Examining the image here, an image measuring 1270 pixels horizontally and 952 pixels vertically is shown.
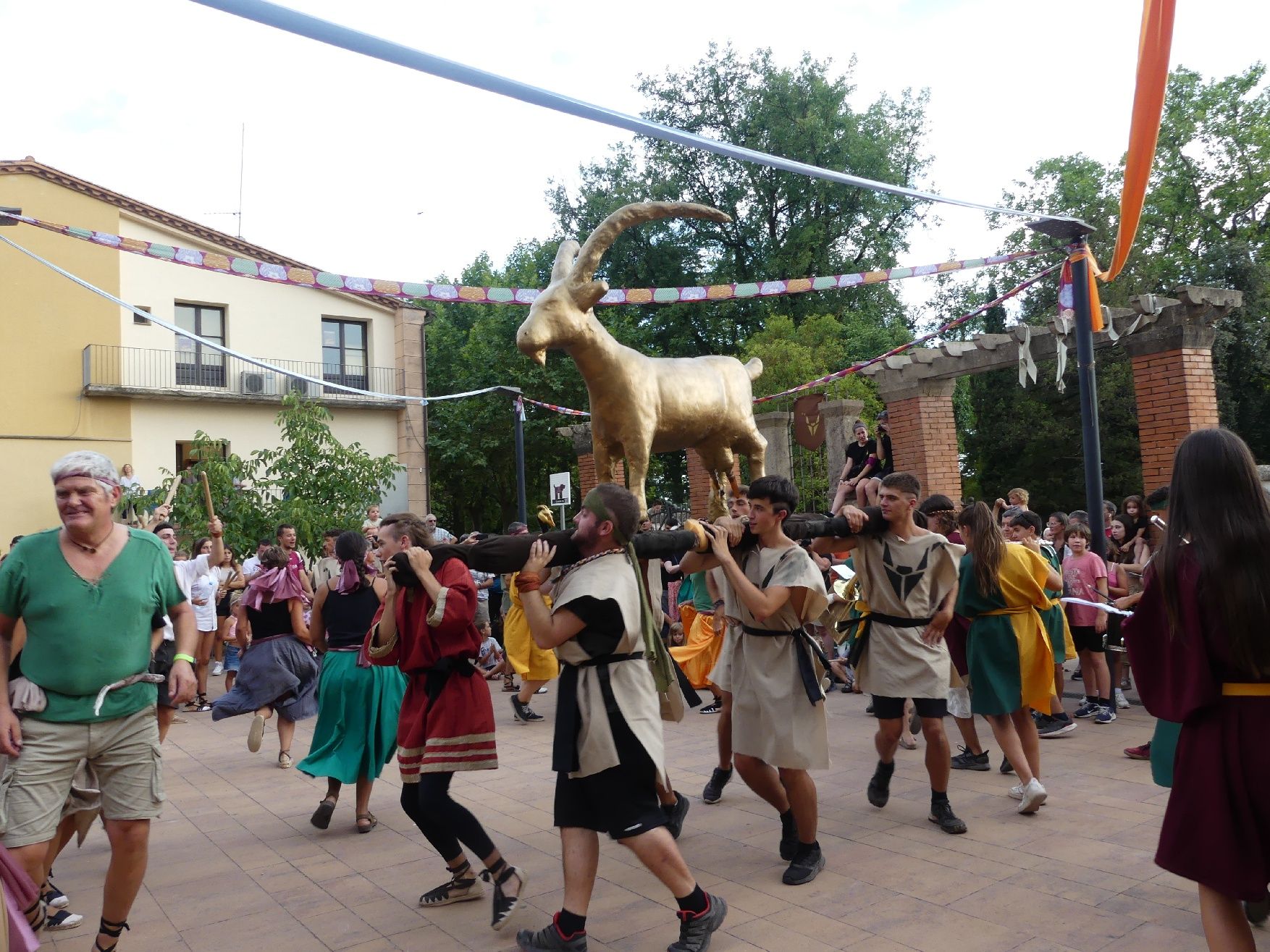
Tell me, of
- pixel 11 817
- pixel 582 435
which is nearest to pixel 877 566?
pixel 11 817

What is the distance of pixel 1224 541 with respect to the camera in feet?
9.59

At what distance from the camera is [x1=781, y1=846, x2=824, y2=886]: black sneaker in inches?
186

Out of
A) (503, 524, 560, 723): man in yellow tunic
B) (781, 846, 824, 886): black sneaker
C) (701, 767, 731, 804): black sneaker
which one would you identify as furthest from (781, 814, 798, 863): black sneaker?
(503, 524, 560, 723): man in yellow tunic

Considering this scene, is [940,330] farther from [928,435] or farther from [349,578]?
[349,578]

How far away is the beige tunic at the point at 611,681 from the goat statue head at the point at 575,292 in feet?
3.62

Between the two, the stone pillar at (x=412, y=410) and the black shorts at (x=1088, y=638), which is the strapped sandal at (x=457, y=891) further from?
the stone pillar at (x=412, y=410)

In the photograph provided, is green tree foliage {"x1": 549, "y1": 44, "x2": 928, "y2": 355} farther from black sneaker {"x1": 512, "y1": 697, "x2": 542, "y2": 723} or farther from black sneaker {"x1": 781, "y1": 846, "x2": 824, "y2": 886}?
black sneaker {"x1": 781, "y1": 846, "x2": 824, "y2": 886}

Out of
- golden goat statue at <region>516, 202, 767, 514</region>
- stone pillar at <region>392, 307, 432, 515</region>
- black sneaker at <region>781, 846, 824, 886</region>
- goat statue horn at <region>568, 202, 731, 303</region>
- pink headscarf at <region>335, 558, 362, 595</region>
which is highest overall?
stone pillar at <region>392, 307, 432, 515</region>

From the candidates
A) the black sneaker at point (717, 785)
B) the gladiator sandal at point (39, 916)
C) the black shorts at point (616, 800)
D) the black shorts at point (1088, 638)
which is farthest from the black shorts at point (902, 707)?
the gladiator sandal at point (39, 916)

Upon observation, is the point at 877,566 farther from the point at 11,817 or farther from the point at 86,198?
the point at 86,198

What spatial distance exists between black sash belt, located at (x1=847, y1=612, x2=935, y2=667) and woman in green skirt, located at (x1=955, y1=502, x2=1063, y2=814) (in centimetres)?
70

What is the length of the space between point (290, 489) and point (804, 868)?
15298 mm

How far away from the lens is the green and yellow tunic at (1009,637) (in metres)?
5.86

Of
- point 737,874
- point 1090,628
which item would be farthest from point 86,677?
point 1090,628
